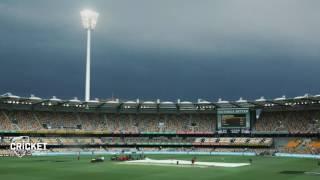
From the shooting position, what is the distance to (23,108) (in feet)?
364

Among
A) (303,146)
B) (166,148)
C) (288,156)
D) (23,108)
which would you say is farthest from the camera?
(166,148)

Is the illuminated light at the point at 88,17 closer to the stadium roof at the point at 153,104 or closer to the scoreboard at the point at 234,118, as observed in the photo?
the stadium roof at the point at 153,104

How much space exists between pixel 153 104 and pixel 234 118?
22538mm

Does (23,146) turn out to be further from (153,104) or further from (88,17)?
(153,104)

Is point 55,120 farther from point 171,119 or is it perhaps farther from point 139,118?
point 171,119

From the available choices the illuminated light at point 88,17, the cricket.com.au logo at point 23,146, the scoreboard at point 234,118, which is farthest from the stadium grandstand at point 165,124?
the illuminated light at point 88,17

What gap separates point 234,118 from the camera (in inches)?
4434

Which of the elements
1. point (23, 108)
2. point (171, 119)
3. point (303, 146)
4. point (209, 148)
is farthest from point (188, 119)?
point (23, 108)

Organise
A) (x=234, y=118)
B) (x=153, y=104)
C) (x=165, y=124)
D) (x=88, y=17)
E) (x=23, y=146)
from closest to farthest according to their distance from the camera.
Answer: (x=23, y=146), (x=88, y=17), (x=234, y=118), (x=153, y=104), (x=165, y=124)

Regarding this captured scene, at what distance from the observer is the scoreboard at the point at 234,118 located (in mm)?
111500

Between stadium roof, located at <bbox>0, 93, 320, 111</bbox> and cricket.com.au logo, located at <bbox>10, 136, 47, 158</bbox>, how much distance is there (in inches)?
371

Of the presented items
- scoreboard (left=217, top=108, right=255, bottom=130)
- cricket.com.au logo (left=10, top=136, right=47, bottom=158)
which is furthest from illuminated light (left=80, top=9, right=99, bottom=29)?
scoreboard (left=217, top=108, right=255, bottom=130)

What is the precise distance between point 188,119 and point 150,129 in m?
11.7

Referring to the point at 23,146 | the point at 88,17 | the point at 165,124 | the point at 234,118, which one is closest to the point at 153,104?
the point at 165,124
